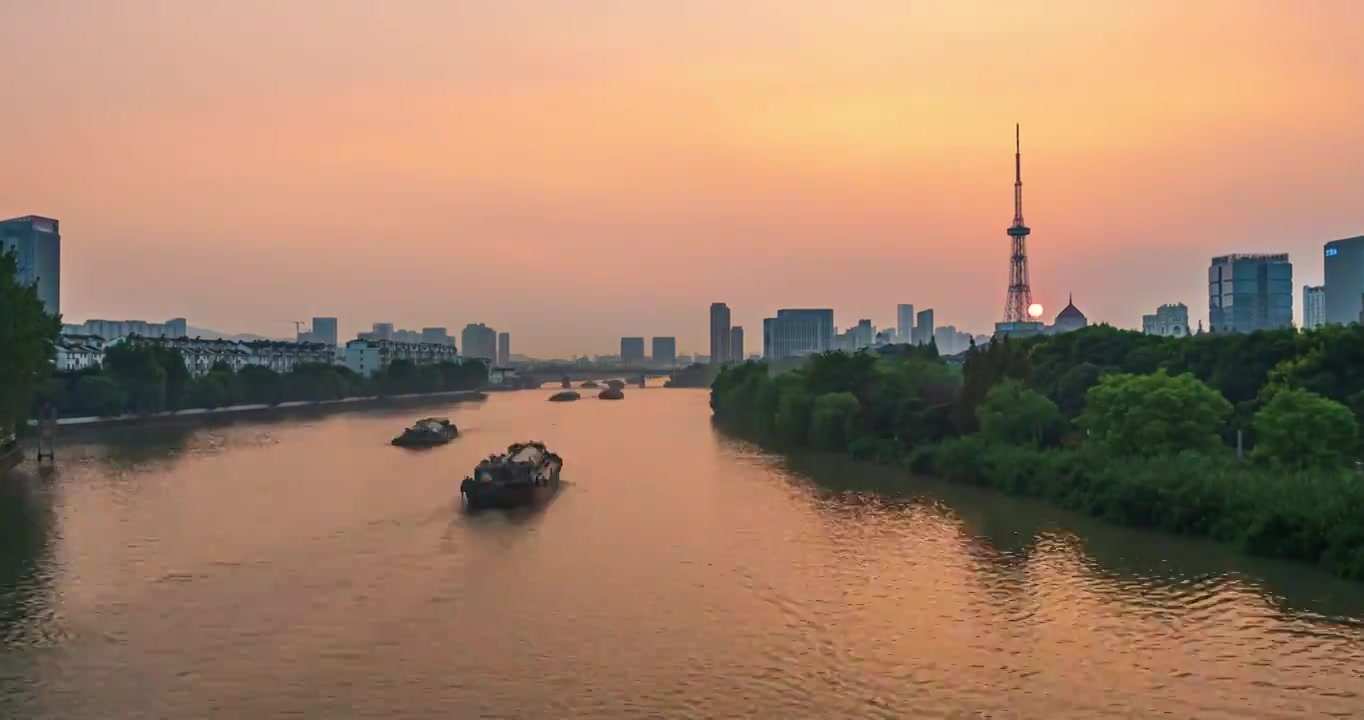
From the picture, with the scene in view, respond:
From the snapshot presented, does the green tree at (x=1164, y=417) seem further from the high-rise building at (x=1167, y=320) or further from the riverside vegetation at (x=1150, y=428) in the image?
the high-rise building at (x=1167, y=320)

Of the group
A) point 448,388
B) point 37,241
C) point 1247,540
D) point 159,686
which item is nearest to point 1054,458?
point 1247,540

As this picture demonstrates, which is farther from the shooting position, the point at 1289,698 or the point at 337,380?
the point at 337,380

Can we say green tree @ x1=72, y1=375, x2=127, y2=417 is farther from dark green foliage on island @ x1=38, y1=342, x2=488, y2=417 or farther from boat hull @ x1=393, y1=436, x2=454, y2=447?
boat hull @ x1=393, y1=436, x2=454, y2=447

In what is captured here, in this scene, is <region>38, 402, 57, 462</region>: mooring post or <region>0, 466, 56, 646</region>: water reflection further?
<region>38, 402, 57, 462</region>: mooring post

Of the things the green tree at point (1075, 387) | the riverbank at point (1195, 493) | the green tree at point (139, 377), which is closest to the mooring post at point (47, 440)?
the green tree at point (139, 377)

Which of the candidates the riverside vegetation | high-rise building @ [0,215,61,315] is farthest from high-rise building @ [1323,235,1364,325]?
high-rise building @ [0,215,61,315]

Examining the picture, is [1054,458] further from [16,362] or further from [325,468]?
[16,362]
